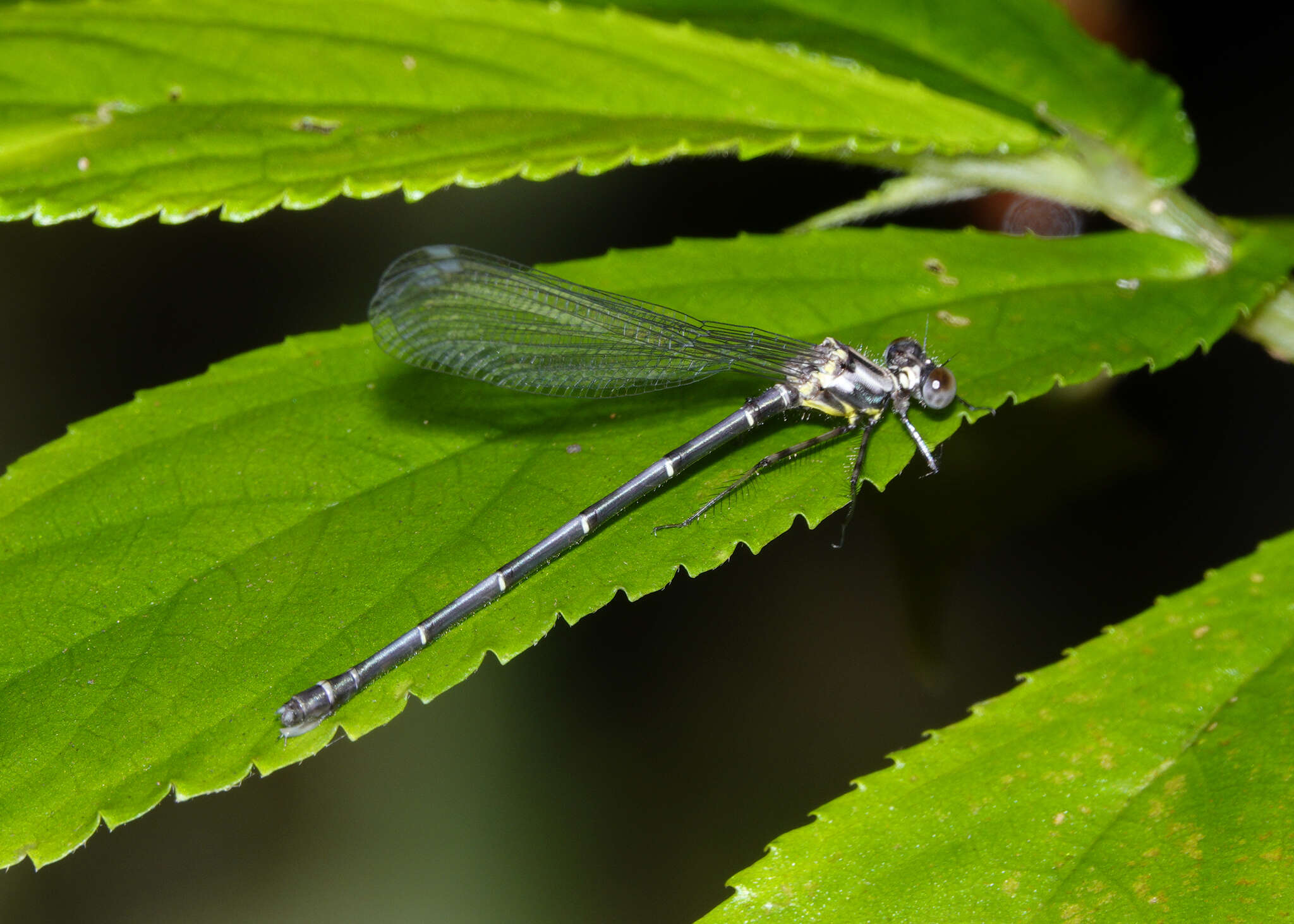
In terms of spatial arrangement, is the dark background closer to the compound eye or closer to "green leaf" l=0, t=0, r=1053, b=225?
the compound eye

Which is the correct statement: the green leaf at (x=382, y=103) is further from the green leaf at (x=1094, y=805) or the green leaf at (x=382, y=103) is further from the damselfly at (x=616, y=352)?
the green leaf at (x=1094, y=805)

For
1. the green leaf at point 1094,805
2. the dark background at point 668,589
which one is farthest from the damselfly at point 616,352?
the green leaf at point 1094,805

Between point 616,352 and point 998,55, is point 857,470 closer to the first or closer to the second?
point 616,352

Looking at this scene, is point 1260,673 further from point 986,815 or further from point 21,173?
point 21,173

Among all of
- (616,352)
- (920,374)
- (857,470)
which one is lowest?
(857,470)

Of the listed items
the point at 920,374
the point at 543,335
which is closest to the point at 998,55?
the point at 920,374

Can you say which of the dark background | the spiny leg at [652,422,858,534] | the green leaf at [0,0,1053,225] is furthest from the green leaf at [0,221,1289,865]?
the dark background
